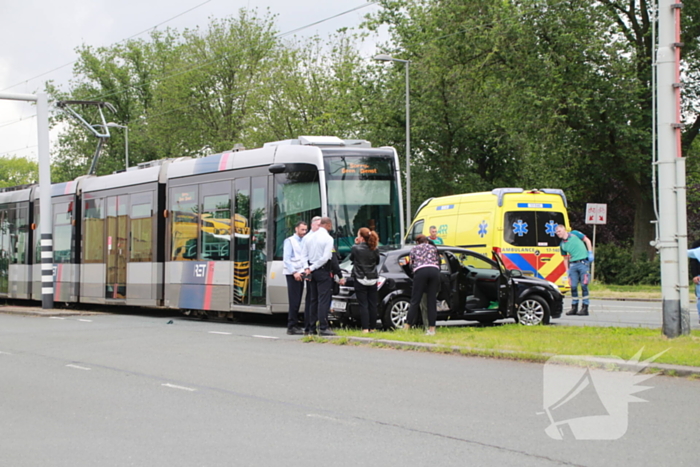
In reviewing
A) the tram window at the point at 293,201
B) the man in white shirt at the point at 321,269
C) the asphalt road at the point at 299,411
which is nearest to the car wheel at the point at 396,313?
the man in white shirt at the point at 321,269

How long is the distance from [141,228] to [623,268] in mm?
18906

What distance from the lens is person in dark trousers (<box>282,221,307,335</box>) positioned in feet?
43.1

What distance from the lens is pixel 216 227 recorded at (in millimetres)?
16953

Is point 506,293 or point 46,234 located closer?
point 506,293

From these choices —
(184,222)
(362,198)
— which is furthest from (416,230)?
(362,198)

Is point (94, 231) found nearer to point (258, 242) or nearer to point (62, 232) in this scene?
point (62, 232)

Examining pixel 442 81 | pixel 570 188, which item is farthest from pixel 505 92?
pixel 570 188

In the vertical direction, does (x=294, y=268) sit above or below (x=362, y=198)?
below

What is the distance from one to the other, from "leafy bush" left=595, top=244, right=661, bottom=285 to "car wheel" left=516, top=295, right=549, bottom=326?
1650 cm

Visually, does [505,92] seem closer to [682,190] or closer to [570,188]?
[570,188]

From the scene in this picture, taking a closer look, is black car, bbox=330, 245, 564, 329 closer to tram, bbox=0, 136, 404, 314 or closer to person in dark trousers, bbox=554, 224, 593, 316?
tram, bbox=0, 136, 404, 314

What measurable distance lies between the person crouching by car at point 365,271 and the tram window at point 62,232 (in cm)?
1190

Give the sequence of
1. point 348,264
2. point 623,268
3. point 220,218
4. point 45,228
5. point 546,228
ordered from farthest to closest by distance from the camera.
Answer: point 623,268
point 45,228
point 546,228
point 220,218
point 348,264

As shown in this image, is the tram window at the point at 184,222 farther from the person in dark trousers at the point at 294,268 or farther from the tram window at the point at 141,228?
the person in dark trousers at the point at 294,268
